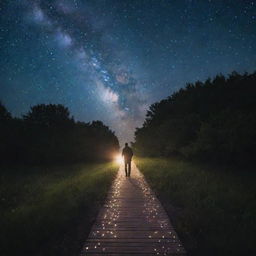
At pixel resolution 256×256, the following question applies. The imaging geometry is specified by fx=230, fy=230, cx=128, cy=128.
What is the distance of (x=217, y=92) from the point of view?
3192 cm

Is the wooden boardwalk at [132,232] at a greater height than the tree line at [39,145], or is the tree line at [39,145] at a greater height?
the tree line at [39,145]

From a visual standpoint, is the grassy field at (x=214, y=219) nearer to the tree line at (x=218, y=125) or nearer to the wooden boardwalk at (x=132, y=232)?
the wooden boardwalk at (x=132, y=232)

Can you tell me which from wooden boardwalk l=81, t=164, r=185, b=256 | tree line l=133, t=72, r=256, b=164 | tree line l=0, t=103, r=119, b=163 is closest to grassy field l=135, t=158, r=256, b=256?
wooden boardwalk l=81, t=164, r=185, b=256

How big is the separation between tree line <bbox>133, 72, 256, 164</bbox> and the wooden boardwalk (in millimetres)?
10588

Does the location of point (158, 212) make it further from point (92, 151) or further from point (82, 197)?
point (92, 151)

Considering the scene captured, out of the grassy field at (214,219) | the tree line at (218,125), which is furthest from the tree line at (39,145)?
the grassy field at (214,219)

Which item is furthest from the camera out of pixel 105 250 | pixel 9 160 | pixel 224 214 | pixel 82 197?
pixel 9 160

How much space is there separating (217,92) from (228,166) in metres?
13.6

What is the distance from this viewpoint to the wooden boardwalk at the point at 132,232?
5.02 meters

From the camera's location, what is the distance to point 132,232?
598 cm

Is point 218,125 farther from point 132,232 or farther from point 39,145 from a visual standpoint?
point 39,145

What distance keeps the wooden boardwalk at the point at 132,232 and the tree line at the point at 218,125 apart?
34.7ft

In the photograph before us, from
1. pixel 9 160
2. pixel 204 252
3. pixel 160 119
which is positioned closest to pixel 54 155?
pixel 9 160

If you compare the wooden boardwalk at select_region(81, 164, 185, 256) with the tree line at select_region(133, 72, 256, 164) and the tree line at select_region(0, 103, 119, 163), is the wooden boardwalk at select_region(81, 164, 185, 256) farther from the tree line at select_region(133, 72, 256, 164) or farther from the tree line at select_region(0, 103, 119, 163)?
the tree line at select_region(0, 103, 119, 163)
